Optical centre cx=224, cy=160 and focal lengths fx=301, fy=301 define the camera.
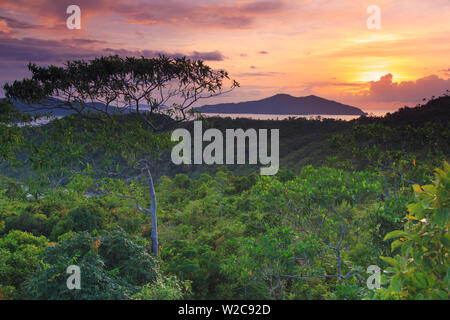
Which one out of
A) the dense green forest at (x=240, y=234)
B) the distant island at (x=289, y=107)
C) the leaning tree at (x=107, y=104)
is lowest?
the dense green forest at (x=240, y=234)

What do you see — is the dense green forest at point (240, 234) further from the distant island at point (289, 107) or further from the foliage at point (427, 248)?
the distant island at point (289, 107)

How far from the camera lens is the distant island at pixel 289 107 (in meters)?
79.7

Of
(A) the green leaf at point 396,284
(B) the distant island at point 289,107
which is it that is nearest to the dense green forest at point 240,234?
(A) the green leaf at point 396,284

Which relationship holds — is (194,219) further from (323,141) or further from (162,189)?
(323,141)

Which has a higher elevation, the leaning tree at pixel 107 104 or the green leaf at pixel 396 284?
the leaning tree at pixel 107 104

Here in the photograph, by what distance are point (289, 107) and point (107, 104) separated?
251 ft

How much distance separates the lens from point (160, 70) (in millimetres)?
11336

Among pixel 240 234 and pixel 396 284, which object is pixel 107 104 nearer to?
pixel 240 234

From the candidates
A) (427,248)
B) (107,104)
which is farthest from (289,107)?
(427,248)

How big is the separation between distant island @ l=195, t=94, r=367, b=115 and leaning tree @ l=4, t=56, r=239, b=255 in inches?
2560

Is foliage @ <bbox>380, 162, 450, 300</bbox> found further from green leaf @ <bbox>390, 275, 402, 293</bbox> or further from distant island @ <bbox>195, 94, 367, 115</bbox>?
distant island @ <bbox>195, 94, 367, 115</bbox>

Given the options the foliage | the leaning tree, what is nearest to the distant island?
the leaning tree

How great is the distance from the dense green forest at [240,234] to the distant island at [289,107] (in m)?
66.1

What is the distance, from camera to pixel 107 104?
37.6 feet
